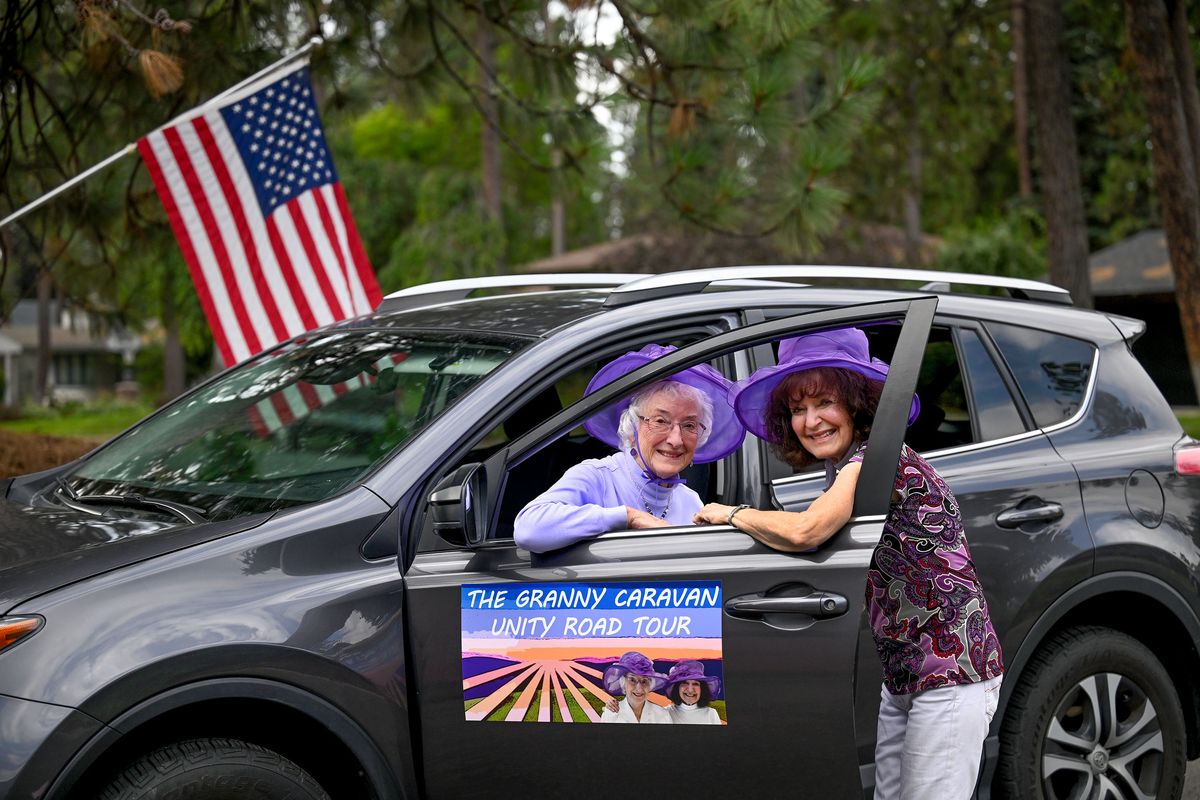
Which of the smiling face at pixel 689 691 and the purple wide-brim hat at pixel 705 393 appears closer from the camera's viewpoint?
the smiling face at pixel 689 691

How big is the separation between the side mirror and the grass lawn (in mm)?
25023

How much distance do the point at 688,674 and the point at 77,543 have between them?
54.6 inches

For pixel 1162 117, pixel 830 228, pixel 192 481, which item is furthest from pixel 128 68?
pixel 1162 117

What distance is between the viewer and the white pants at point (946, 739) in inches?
117

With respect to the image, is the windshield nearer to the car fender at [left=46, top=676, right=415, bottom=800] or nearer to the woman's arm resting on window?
the car fender at [left=46, top=676, right=415, bottom=800]

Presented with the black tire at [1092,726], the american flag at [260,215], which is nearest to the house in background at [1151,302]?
the american flag at [260,215]

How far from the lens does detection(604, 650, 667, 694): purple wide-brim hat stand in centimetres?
289

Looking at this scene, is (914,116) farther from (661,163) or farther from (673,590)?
(673,590)

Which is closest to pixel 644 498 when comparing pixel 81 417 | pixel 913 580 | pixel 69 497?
pixel 913 580

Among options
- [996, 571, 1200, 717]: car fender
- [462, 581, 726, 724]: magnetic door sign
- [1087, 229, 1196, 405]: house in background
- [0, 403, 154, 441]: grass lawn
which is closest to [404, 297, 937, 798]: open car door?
[462, 581, 726, 724]: magnetic door sign

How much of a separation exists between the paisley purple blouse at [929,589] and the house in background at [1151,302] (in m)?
22.4

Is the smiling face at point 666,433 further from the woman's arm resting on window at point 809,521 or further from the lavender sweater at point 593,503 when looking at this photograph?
the woman's arm resting on window at point 809,521

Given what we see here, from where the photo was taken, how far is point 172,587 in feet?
9.02

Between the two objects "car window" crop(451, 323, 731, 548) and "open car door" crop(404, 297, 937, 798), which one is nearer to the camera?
"open car door" crop(404, 297, 937, 798)
